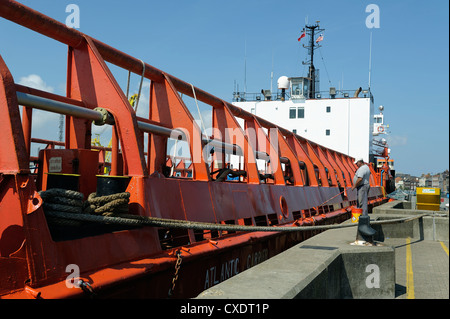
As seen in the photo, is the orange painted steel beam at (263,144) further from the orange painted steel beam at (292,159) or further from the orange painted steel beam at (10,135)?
the orange painted steel beam at (10,135)

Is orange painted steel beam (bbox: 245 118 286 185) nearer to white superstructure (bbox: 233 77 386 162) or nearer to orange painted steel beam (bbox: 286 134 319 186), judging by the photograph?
orange painted steel beam (bbox: 286 134 319 186)

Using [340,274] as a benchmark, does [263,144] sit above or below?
above

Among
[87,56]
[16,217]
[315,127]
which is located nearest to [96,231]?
[16,217]

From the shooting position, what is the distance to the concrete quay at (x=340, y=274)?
3.38 m

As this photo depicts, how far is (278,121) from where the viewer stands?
27.2 m

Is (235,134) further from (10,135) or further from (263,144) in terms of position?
(10,135)

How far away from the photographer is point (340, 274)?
5125 millimetres

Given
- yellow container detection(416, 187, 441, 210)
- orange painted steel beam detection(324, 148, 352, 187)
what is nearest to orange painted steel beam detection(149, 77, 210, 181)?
orange painted steel beam detection(324, 148, 352, 187)

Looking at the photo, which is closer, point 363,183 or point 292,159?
point 363,183

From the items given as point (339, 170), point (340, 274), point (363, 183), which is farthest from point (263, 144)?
point (339, 170)

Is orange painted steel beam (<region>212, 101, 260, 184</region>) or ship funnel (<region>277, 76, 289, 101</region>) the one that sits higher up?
ship funnel (<region>277, 76, 289, 101</region>)

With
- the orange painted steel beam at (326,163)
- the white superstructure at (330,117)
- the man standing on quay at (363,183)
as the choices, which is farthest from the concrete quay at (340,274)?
the white superstructure at (330,117)

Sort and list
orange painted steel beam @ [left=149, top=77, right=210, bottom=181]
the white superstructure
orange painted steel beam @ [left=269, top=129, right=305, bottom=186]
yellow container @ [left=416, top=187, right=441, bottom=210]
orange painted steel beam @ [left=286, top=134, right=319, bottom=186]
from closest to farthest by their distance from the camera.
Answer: orange painted steel beam @ [left=149, top=77, right=210, bottom=181], orange painted steel beam @ [left=269, top=129, right=305, bottom=186], orange painted steel beam @ [left=286, top=134, right=319, bottom=186], yellow container @ [left=416, top=187, right=441, bottom=210], the white superstructure

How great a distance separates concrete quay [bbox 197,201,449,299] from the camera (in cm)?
338
